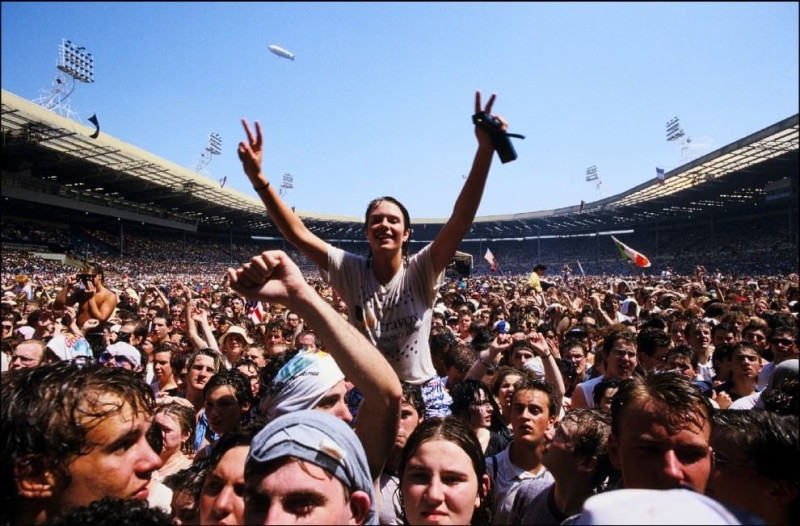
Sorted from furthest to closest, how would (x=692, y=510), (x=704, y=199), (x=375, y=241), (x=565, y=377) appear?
(x=704, y=199), (x=565, y=377), (x=375, y=241), (x=692, y=510)

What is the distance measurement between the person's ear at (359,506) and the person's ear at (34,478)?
3.06 ft

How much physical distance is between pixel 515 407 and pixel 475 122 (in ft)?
5.86

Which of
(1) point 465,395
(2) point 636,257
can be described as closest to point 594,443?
(1) point 465,395

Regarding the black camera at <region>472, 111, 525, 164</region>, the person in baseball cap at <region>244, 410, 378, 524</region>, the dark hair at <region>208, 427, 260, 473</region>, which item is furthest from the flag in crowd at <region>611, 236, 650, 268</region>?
the person in baseball cap at <region>244, 410, 378, 524</region>

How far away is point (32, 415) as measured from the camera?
148 cm

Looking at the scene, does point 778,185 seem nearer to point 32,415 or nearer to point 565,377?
point 565,377

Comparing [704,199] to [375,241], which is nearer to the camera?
[375,241]

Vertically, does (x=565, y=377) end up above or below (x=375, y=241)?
below

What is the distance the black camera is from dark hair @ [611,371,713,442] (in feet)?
3.64

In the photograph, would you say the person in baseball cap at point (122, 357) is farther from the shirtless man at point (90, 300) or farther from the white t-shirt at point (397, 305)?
the white t-shirt at point (397, 305)

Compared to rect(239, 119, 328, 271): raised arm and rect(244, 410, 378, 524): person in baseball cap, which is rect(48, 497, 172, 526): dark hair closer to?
rect(244, 410, 378, 524): person in baseball cap

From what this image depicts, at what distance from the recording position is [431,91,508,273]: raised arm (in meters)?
2.02

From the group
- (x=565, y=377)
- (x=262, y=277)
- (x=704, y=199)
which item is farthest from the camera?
(x=704, y=199)

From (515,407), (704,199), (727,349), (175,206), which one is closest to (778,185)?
(704,199)
